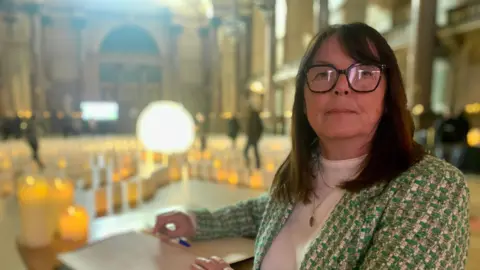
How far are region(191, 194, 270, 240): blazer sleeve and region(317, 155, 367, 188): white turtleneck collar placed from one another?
0.46 metres

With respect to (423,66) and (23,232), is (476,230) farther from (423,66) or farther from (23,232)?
(423,66)

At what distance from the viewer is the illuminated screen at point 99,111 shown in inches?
808

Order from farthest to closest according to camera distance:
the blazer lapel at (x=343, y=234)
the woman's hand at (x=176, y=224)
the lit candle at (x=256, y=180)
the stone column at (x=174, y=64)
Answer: the stone column at (x=174, y=64), the lit candle at (x=256, y=180), the woman's hand at (x=176, y=224), the blazer lapel at (x=343, y=234)

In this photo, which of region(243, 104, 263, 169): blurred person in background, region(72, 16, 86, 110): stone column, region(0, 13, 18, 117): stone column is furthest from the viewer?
region(72, 16, 86, 110): stone column

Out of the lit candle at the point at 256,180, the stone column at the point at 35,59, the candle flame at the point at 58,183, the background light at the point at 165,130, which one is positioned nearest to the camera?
the candle flame at the point at 58,183

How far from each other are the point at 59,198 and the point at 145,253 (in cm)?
75

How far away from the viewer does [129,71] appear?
21.5 metres

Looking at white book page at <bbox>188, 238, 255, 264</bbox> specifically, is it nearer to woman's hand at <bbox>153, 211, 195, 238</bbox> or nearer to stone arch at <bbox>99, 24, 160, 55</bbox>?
woman's hand at <bbox>153, 211, 195, 238</bbox>

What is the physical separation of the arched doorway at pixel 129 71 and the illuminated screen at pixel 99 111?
12.0 inches

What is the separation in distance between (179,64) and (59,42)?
6.06 meters

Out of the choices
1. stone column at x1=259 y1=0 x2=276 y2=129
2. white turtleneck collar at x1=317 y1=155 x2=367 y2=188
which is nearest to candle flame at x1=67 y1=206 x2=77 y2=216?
white turtleneck collar at x1=317 y1=155 x2=367 y2=188

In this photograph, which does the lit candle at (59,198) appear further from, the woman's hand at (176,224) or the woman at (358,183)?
the woman at (358,183)

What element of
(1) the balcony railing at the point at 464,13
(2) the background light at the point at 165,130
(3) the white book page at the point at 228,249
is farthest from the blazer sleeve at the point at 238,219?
(1) the balcony railing at the point at 464,13

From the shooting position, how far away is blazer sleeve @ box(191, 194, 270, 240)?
5.74 feet
